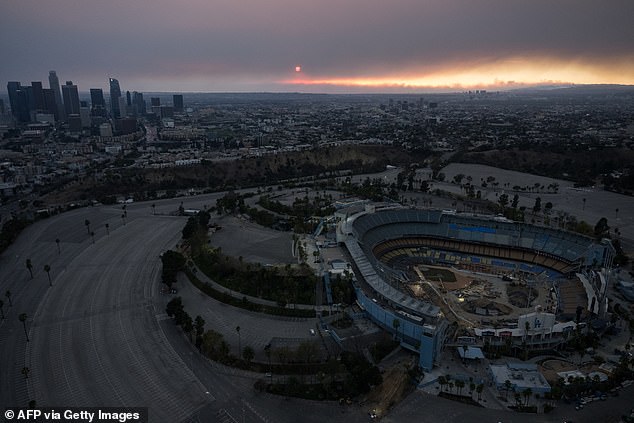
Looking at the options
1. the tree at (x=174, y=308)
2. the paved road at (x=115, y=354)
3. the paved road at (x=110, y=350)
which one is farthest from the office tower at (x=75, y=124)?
the tree at (x=174, y=308)

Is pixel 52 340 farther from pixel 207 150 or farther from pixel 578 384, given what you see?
pixel 207 150

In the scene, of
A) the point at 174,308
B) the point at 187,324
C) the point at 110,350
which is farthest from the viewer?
the point at 174,308

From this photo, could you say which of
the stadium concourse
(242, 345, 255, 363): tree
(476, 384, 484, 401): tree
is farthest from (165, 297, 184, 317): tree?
(476, 384, 484, 401): tree

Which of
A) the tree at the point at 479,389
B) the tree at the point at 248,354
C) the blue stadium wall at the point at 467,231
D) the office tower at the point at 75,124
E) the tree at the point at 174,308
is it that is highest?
the office tower at the point at 75,124

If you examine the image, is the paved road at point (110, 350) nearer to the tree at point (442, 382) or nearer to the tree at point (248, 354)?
the tree at point (248, 354)

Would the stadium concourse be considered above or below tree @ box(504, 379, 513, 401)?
above

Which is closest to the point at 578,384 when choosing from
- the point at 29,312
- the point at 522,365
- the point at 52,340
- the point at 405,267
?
the point at 522,365

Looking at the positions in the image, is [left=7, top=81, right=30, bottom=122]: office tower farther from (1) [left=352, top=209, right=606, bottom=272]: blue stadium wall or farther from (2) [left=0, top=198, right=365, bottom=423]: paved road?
(1) [left=352, top=209, right=606, bottom=272]: blue stadium wall

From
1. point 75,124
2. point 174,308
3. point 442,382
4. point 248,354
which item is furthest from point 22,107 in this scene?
point 442,382

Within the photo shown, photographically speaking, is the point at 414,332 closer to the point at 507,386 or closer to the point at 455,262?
the point at 507,386
